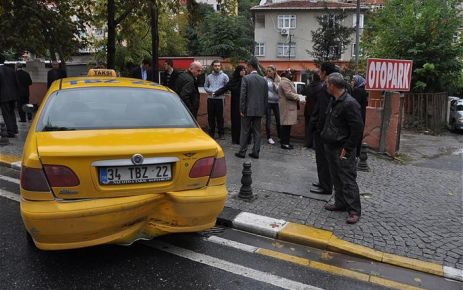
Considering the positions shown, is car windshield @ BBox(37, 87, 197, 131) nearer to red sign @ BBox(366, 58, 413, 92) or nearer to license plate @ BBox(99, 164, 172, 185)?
license plate @ BBox(99, 164, 172, 185)

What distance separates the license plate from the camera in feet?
11.8

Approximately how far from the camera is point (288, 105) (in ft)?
30.8

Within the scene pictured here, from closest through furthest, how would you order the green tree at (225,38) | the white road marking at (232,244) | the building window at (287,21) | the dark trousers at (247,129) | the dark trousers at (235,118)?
the white road marking at (232,244)
the dark trousers at (247,129)
the dark trousers at (235,118)
the green tree at (225,38)
the building window at (287,21)

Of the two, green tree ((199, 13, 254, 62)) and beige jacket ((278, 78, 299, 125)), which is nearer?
beige jacket ((278, 78, 299, 125))

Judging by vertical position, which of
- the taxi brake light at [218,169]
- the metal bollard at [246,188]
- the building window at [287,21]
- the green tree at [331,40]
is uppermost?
the building window at [287,21]

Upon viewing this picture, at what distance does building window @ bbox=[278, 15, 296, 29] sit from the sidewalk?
45.7m

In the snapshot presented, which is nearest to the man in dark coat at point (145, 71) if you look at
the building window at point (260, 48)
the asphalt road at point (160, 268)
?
the asphalt road at point (160, 268)

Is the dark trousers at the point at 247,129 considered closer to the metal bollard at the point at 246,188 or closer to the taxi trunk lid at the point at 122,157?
the metal bollard at the point at 246,188

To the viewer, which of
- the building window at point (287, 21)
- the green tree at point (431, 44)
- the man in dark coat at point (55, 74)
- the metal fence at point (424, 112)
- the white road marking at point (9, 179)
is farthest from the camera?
the building window at point (287, 21)

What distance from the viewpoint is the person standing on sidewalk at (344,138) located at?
5031 millimetres

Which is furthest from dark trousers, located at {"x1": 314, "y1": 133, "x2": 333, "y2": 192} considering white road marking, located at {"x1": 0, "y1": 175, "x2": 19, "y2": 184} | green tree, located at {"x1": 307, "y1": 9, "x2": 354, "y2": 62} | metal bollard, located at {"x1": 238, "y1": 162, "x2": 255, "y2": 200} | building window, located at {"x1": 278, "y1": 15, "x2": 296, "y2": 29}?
building window, located at {"x1": 278, "y1": 15, "x2": 296, "y2": 29}

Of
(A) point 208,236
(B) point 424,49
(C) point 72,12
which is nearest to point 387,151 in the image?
(A) point 208,236

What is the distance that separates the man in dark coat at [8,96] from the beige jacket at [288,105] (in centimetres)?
628

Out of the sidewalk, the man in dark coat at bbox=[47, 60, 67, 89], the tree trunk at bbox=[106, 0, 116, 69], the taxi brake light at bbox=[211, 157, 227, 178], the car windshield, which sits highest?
the tree trunk at bbox=[106, 0, 116, 69]
